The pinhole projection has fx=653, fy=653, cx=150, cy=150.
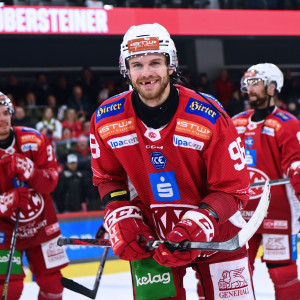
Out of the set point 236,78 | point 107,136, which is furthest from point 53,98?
point 107,136

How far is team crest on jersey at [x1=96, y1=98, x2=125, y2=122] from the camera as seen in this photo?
7.39ft

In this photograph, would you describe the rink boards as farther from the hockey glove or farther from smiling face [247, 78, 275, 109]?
smiling face [247, 78, 275, 109]

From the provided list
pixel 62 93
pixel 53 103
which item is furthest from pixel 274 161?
pixel 62 93

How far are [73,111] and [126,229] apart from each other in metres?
5.78

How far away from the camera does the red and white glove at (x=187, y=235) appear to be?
197cm

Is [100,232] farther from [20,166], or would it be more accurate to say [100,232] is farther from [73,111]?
[73,111]

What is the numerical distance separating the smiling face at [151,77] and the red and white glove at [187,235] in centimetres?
40

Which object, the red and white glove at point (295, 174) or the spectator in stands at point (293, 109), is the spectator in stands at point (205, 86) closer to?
the spectator in stands at point (293, 109)

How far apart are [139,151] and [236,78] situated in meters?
10.4

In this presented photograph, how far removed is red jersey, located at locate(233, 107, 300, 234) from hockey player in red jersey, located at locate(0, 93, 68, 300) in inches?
43.6

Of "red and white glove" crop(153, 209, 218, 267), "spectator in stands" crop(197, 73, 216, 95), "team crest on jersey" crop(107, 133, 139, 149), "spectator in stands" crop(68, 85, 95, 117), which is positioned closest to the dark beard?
"team crest on jersey" crop(107, 133, 139, 149)

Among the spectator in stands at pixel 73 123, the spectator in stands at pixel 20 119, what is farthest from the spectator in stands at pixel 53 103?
the spectator in stands at pixel 20 119

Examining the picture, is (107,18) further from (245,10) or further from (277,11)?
(277,11)

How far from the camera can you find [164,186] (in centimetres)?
223
